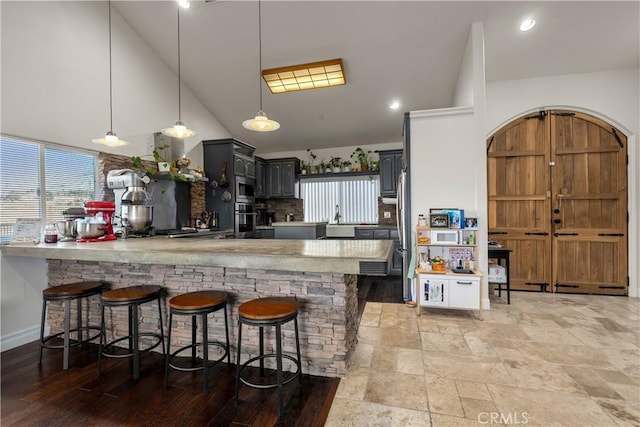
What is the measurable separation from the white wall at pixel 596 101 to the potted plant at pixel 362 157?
2.37 m

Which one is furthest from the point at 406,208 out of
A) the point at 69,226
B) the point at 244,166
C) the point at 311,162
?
Result: the point at 69,226

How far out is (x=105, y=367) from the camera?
221 centimetres

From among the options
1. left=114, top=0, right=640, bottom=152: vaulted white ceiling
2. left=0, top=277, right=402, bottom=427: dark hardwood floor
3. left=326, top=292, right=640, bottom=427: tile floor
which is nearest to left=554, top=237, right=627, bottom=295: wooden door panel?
left=326, top=292, right=640, bottom=427: tile floor

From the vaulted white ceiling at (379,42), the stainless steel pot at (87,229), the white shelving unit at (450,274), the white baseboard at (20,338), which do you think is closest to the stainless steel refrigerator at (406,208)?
the white shelving unit at (450,274)

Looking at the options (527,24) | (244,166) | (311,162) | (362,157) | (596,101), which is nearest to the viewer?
(527,24)

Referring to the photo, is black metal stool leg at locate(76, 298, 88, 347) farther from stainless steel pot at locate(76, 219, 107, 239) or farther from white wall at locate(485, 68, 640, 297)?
white wall at locate(485, 68, 640, 297)

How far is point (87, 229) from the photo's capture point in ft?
8.82

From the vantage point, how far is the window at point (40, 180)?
2625 millimetres

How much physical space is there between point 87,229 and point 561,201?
6.00m

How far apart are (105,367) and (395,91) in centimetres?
503

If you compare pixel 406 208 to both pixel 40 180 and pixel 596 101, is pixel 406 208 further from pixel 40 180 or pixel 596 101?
pixel 40 180

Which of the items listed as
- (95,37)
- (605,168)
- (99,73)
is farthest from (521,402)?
(95,37)

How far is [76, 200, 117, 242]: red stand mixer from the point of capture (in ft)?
9.05

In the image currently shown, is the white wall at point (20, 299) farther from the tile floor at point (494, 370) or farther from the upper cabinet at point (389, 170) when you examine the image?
the upper cabinet at point (389, 170)
